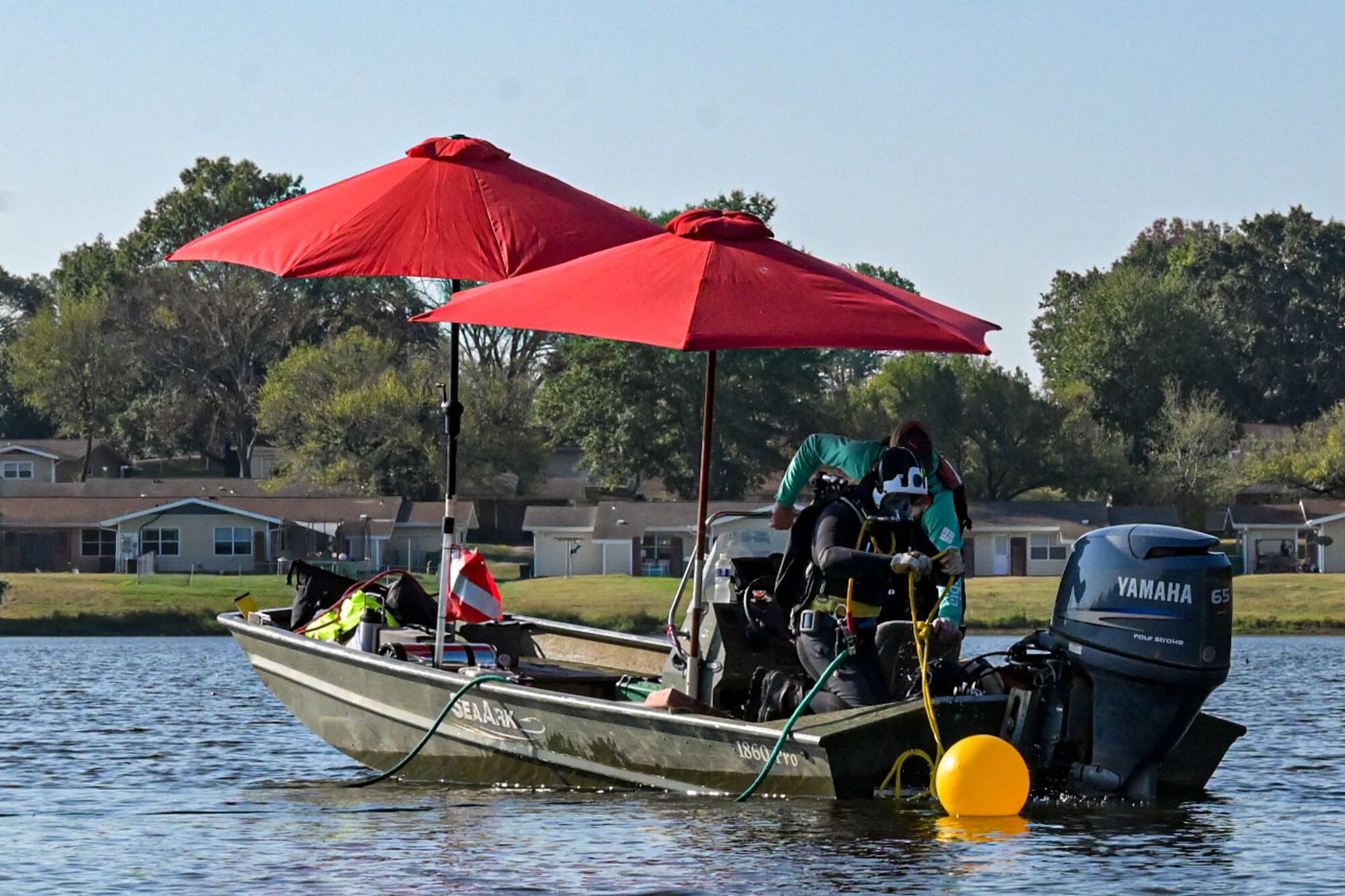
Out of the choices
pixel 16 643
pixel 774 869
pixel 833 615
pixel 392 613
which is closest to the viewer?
pixel 774 869

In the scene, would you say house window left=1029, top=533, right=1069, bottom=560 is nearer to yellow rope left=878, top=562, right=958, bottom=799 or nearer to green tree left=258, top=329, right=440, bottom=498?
green tree left=258, top=329, right=440, bottom=498

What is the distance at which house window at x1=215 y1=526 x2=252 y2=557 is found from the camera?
257ft

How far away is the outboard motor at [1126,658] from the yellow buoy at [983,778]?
0.34 metres

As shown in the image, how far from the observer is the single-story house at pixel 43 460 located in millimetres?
103438

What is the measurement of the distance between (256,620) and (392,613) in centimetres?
141

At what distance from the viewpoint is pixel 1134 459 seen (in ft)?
303

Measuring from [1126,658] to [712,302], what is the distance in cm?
323

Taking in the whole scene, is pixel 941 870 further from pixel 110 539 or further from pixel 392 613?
pixel 110 539

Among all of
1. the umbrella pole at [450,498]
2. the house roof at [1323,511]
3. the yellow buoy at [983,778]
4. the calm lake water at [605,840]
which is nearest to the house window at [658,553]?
the house roof at [1323,511]

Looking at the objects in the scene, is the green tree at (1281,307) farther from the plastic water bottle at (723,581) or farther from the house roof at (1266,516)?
the plastic water bottle at (723,581)

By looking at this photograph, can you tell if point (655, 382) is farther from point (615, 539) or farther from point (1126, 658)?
point (1126, 658)

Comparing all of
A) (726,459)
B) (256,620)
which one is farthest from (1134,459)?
(256,620)

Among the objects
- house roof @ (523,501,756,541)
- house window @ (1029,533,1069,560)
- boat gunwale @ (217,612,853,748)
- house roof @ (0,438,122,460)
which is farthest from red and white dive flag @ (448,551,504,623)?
house roof @ (0,438,122,460)

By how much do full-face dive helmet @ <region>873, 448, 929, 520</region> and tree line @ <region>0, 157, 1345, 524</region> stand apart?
2701 inches
